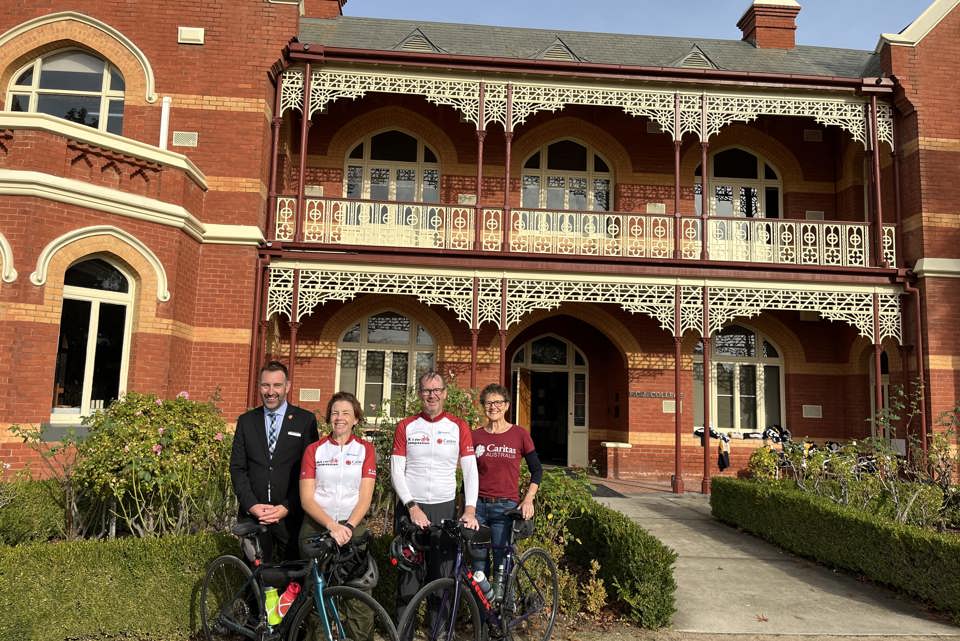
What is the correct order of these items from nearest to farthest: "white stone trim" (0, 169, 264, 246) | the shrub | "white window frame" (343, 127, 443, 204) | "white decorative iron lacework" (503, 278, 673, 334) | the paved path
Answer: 1. the paved path
2. the shrub
3. "white stone trim" (0, 169, 264, 246)
4. "white decorative iron lacework" (503, 278, 673, 334)
5. "white window frame" (343, 127, 443, 204)

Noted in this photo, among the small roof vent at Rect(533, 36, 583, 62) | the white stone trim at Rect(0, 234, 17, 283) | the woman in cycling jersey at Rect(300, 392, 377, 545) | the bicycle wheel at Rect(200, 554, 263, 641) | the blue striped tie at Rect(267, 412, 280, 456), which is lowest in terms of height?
the bicycle wheel at Rect(200, 554, 263, 641)

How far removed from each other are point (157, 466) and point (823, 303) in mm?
11579

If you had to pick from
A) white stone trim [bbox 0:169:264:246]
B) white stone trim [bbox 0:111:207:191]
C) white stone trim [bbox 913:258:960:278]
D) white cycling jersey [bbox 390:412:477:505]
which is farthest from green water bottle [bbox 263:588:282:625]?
white stone trim [bbox 913:258:960:278]

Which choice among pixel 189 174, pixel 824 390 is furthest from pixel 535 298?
pixel 824 390

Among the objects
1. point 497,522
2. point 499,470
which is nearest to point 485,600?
point 497,522

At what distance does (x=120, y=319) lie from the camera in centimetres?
976

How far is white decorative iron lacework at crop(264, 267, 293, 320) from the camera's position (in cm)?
1170

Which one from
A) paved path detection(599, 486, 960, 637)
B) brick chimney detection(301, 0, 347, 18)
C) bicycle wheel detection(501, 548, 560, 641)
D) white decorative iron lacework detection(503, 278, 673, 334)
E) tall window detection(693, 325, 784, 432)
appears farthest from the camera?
brick chimney detection(301, 0, 347, 18)

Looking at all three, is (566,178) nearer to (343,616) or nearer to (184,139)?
(184,139)

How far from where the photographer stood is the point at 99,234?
30.6 ft

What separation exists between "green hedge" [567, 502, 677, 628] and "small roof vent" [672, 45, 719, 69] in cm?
1152

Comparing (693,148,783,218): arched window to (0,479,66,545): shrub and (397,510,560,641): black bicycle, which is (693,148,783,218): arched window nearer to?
(397,510,560,641): black bicycle

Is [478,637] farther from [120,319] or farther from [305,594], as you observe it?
[120,319]

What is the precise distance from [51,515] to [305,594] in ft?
13.6
